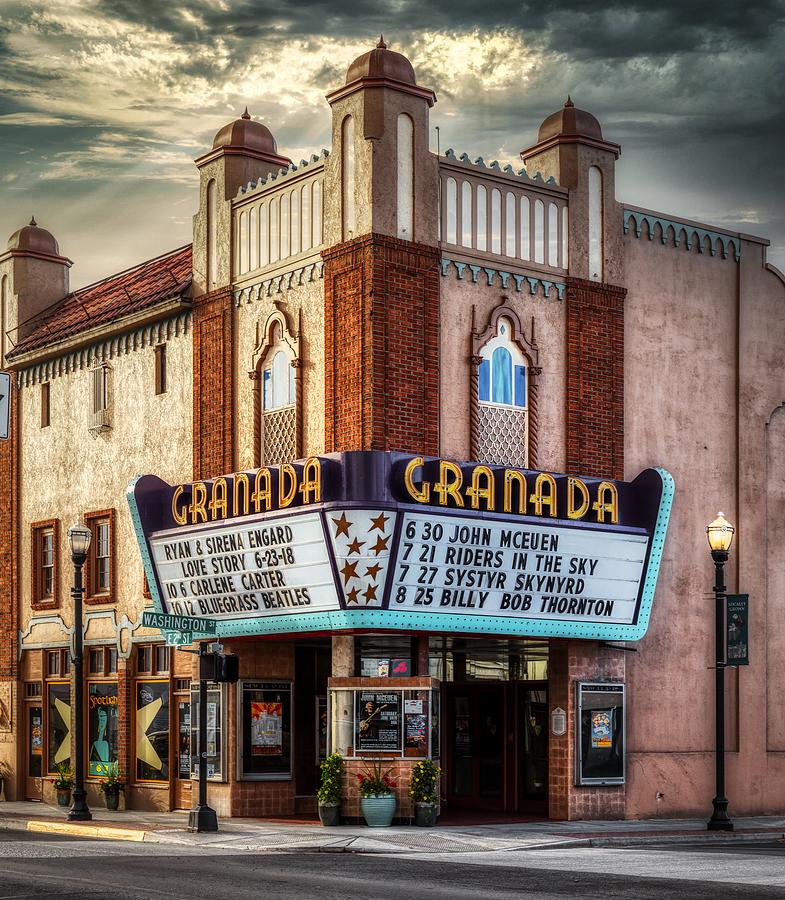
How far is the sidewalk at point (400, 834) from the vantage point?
22.8 metres

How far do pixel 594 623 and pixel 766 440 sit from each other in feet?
21.0

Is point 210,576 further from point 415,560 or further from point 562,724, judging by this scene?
point 562,724

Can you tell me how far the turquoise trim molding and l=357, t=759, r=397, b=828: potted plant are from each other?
448 inches

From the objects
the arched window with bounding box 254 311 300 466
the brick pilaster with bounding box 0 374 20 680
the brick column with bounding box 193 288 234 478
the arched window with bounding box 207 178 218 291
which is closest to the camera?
the arched window with bounding box 254 311 300 466

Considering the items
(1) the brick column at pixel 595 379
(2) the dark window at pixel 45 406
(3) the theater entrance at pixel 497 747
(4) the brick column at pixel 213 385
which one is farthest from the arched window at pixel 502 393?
(2) the dark window at pixel 45 406

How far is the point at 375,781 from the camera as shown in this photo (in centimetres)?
2508

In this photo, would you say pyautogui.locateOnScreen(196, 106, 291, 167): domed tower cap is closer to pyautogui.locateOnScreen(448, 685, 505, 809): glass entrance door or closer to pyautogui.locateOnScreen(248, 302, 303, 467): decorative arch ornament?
pyautogui.locateOnScreen(248, 302, 303, 467): decorative arch ornament

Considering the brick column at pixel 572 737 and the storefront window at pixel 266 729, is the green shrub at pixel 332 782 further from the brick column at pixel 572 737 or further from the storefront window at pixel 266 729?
the brick column at pixel 572 737

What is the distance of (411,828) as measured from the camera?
24.7 m

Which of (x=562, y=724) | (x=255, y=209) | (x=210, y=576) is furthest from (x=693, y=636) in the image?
(x=255, y=209)

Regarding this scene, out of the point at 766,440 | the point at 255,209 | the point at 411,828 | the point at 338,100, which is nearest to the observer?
the point at 411,828

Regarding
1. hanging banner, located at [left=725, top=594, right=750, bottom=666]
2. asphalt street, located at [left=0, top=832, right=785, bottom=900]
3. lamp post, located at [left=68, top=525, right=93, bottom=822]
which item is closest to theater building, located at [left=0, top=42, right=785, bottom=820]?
lamp post, located at [left=68, top=525, right=93, bottom=822]

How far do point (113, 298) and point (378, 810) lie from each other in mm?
14987

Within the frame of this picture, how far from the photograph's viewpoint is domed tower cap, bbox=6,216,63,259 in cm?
3706
